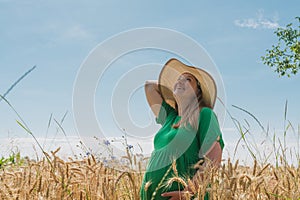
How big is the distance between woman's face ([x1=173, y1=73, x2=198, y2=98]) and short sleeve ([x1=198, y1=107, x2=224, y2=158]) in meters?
0.20

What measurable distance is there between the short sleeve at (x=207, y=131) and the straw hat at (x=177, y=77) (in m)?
0.21

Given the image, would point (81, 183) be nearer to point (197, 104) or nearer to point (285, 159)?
point (197, 104)

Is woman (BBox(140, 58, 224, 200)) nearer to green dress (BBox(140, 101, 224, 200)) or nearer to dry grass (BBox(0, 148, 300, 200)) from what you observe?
green dress (BBox(140, 101, 224, 200))

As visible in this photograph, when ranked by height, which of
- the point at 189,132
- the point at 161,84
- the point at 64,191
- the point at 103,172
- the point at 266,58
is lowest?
the point at 64,191

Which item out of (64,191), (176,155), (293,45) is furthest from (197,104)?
(293,45)

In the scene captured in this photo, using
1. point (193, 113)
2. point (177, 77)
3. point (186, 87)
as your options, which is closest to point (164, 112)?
point (177, 77)

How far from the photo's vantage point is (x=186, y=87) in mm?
2824

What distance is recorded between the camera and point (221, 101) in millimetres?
3102

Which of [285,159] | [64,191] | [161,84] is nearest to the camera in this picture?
[64,191]

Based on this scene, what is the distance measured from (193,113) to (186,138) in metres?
0.18

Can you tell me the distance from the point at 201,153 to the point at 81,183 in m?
0.84

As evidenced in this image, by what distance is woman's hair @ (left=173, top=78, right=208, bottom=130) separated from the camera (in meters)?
2.66

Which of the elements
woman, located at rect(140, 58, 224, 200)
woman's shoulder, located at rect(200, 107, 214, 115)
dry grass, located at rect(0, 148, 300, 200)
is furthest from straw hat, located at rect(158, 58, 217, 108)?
dry grass, located at rect(0, 148, 300, 200)

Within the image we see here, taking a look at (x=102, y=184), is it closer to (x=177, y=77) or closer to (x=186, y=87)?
(x=186, y=87)
